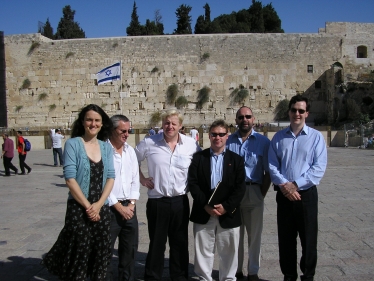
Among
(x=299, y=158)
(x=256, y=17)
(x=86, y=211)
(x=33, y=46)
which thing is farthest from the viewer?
(x=256, y=17)

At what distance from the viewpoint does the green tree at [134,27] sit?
118 ft

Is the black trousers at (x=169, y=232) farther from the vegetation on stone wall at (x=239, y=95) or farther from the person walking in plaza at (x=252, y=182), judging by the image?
the vegetation on stone wall at (x=239, y=95)

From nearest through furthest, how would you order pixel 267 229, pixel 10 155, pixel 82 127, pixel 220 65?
pixel 82 127
pixel 267 229
pixel 10 155
pixel 220 65

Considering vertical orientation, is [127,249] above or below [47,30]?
below

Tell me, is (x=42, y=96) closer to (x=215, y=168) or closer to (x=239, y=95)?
(x=239, y=95)

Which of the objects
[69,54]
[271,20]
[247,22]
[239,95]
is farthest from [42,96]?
[271,20]

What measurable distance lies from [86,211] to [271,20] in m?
39.0

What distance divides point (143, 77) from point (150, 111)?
201 cm

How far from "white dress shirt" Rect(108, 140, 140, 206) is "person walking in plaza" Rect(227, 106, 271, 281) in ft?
2.98

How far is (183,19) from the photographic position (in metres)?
37.0

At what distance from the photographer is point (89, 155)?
9.16 feet

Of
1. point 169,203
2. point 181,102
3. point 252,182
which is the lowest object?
point 169,203

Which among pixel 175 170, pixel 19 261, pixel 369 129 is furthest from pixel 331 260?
pixel 369 129

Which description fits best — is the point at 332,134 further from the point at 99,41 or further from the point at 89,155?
the point at 89,155
